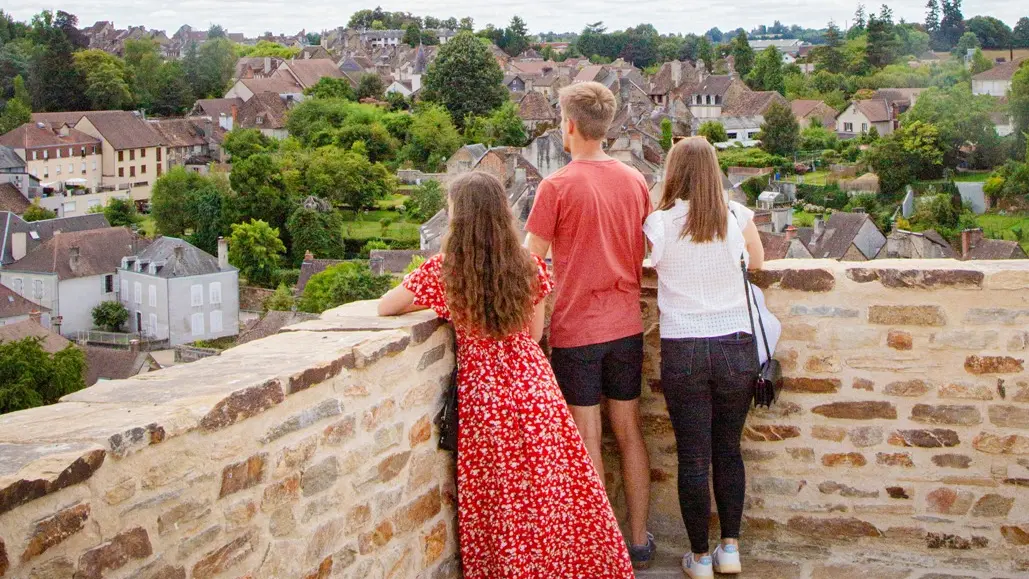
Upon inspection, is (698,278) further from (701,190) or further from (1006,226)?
(1006,226)

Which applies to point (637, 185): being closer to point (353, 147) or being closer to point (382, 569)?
point (382, 569)

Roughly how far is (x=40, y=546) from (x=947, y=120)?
5582 cm

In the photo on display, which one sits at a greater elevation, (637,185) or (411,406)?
(637,185)

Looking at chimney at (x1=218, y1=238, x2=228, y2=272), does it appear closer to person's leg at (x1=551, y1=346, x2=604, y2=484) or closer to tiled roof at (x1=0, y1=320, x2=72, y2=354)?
tiled roof at (x1=0, y1=320, x2=72, y2=354)

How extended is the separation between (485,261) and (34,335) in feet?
105

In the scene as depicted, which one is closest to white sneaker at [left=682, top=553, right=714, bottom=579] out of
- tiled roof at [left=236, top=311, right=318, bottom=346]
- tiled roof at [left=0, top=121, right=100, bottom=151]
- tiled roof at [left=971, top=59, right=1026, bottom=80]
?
tiled roof at [left=236, top=311, right=318, bottom=346]

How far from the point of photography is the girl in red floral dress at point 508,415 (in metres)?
3.46

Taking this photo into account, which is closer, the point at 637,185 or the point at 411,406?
the point at 411,406

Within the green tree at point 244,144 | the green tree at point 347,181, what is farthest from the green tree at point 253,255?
the green tree at point 244,144

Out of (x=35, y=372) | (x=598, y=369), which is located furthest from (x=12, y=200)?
(x=598, y=369)

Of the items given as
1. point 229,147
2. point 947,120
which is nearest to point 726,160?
point 947,120

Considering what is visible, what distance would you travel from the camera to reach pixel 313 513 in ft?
10.1

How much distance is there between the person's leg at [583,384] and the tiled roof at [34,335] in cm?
3019

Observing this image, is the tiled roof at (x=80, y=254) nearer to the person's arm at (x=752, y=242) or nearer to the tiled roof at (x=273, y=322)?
the tiled roof at (x=273, y=322)
